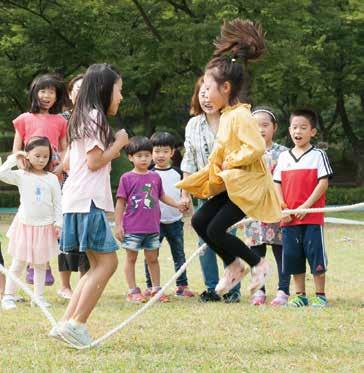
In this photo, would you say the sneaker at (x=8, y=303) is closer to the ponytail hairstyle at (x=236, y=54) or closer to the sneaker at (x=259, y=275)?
the sneaker at (x=259, y=275)

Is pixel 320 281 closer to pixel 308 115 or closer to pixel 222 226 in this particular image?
pixel 308 115

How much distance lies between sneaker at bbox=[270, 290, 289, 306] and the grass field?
24 centimetres

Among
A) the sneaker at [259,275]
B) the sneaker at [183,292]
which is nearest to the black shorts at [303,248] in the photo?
the sneaker at [183,292]

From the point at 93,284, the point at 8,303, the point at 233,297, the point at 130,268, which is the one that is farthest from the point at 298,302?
the point at 93,284

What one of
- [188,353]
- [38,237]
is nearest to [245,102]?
[188,353]

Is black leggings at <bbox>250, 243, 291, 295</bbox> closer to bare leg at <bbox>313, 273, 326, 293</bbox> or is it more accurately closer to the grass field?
bare leg at <bbox>313, 273, 326, 293</bbox>

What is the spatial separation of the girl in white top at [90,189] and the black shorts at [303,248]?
97.6 inches

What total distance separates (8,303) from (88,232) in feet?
7.82

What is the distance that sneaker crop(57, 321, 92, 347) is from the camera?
488 cm

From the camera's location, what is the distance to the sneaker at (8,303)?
6902mm

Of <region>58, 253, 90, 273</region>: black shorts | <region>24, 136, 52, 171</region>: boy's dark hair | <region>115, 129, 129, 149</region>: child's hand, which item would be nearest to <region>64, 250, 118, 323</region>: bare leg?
<region>115, 129, 129, 149</region>: child's hand

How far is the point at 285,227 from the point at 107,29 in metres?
14.9

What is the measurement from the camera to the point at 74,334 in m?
4.90

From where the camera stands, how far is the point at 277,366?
174 inches
